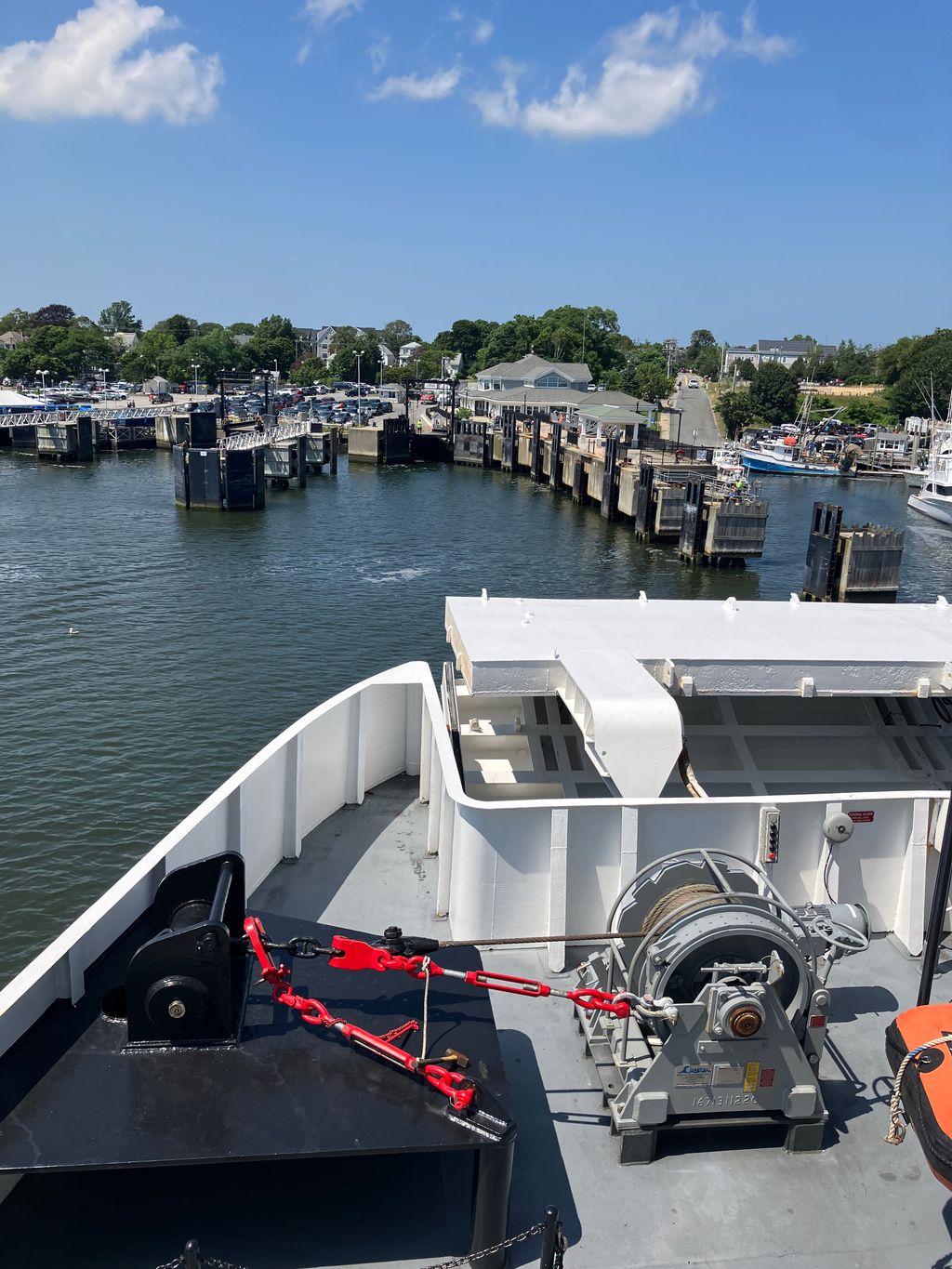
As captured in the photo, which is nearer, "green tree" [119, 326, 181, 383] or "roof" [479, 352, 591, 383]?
"roof" [479, 352, 591, 383]

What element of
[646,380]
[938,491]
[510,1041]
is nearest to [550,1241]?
[510,1041]

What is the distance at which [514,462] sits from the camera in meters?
84.1

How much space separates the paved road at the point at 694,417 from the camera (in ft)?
388

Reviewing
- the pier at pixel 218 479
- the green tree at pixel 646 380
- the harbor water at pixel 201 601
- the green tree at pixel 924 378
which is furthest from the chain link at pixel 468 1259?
the green tree at pixel 646 380

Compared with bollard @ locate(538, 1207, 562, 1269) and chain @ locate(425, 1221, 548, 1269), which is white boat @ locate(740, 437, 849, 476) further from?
bollard @ locate(538, 1207, 562, 1269)

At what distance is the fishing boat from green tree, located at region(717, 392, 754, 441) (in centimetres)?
12415

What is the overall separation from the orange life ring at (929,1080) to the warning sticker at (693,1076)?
946 millimetres

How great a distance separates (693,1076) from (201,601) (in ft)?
104

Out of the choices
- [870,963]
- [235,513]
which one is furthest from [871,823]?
[235,513]

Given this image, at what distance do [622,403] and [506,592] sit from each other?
201 feet

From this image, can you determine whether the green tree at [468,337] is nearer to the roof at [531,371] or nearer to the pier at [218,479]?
the roof at [531,371]

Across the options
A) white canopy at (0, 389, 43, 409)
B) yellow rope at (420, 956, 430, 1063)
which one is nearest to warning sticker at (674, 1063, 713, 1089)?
yellow rope at (420, 956, 430, 1063)

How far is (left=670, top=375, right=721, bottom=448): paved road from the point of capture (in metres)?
118

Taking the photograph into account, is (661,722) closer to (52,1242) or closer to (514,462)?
(52,1242)
